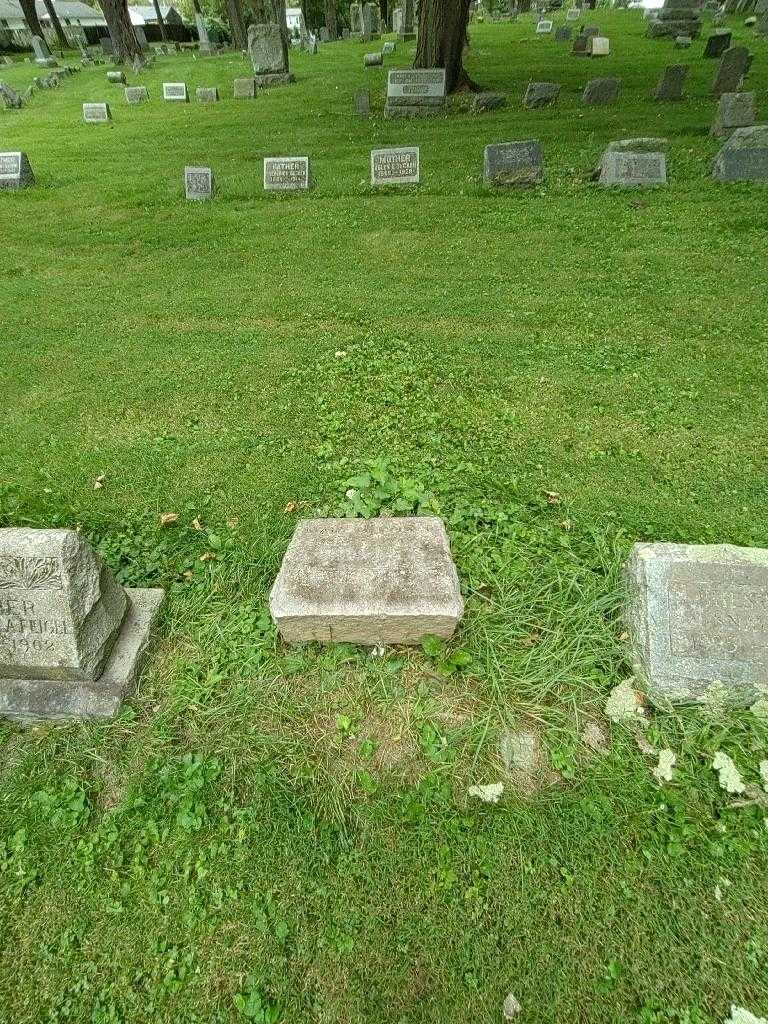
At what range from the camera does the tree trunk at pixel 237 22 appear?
27328mm

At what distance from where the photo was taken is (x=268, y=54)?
1802cm

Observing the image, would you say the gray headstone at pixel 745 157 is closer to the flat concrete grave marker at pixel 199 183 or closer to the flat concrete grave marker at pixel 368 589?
the flat concrete grave marker at pixel 199 183

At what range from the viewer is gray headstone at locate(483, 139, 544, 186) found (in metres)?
9.33

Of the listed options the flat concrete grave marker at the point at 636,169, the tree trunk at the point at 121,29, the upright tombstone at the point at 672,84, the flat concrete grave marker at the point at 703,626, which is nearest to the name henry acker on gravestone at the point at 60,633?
the flat concrete grave marker at the point at 703,626

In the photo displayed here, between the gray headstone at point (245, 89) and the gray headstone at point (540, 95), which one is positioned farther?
the gray headstone at point (245, 89)

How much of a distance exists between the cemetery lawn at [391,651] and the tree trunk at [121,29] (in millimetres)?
23341

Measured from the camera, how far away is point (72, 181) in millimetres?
11375

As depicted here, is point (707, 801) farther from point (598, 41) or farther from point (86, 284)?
point (598, 41)

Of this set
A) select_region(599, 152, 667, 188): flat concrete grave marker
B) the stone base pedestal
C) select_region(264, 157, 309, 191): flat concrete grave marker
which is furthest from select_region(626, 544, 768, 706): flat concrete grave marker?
select_region(264, 157, 309, 191): flat concrete grave marker

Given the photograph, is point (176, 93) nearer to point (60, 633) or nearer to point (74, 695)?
point (60, 633)

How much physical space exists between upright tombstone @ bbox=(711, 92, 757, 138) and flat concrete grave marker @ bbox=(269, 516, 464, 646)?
11939 mm

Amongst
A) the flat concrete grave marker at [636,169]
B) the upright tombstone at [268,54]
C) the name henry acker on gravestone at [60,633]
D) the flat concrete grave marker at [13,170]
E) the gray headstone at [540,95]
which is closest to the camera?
the name henry acker on gravestone at [60,633]

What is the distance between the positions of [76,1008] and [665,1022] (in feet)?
7.50

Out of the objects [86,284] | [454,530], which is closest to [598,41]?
[86,284]
